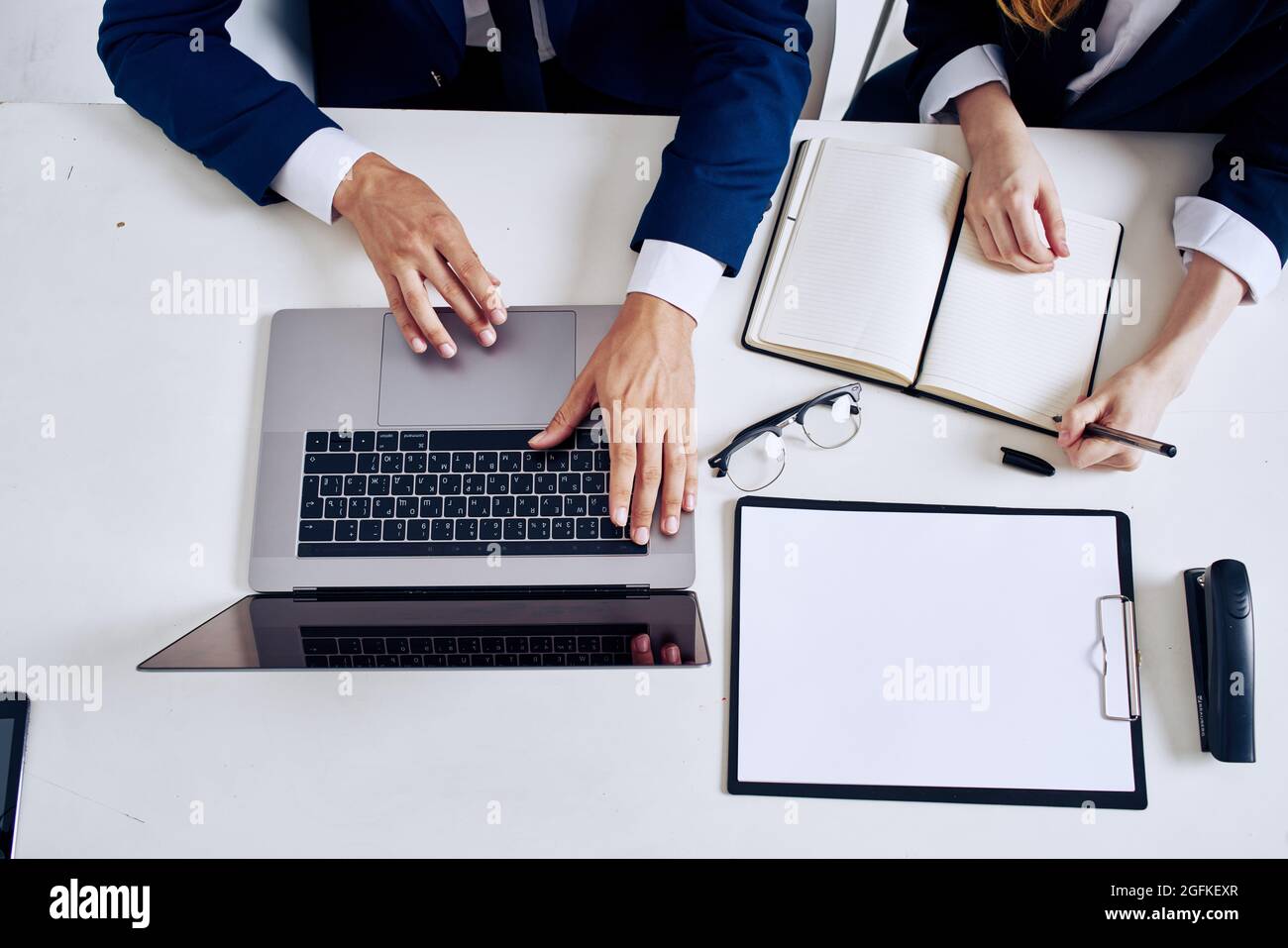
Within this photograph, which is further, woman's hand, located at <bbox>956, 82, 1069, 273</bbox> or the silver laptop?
woman's hand, located at <bbox>956, 82, 1069, 273</bbox>

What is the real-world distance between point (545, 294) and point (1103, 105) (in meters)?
0.74

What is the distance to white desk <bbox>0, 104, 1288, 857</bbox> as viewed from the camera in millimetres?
676

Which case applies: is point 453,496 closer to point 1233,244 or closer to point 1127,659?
point 1127,659

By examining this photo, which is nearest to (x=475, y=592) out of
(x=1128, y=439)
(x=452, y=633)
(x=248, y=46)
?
(x=452, y=633)

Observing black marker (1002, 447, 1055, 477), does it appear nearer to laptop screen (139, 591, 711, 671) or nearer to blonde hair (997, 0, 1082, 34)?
laptop screen (139, 591, 711, 671)

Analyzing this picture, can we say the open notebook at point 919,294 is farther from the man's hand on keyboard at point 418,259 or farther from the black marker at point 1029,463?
the man's hand on keyboard at point 418,259

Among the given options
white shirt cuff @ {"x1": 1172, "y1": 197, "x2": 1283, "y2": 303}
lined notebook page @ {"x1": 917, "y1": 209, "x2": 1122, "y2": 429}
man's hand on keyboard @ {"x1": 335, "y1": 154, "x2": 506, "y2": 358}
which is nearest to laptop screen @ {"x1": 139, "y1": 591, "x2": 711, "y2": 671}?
man's hand on keyboard @ {"x1": 335, "y1": 154, "x2": 506, "y2": 358}

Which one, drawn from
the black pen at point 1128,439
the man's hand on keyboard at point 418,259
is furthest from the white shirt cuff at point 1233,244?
the man's hand on keyboard at point 418,259

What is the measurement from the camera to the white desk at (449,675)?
68 centimetres

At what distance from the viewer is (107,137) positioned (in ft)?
2.85

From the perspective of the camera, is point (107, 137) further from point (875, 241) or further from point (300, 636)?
point (875, 241)

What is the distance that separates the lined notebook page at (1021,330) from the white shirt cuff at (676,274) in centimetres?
26

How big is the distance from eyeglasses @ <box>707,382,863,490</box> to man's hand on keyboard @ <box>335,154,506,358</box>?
291 millimetres
